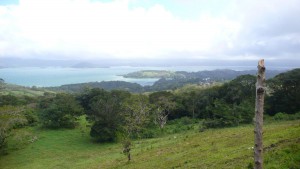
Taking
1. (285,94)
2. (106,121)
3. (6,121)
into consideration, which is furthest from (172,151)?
(285,94)

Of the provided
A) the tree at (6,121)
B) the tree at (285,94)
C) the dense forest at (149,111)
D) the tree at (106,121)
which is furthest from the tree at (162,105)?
the tree at (6,121)

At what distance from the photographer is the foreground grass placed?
1401 cm

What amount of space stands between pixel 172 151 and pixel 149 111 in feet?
95.0

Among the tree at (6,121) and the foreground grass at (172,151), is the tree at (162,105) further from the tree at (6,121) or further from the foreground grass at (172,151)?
the tree at (6,121)

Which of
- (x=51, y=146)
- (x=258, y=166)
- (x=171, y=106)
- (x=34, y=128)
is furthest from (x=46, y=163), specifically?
(x=171, y=106)

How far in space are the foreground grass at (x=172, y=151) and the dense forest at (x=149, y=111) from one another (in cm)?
222

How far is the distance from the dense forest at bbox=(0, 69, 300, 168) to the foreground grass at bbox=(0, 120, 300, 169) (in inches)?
87.3

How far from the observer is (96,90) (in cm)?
7019

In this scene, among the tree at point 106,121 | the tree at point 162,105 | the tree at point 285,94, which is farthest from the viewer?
the tree at point 162,105

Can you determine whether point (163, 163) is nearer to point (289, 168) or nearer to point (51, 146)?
point (289, 168)

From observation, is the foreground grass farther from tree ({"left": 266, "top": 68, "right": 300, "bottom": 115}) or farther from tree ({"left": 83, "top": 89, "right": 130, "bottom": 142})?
tree ({"left": 266, "top": 68, "right": 300, "bottom": 115})

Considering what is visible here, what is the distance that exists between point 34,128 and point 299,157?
4740 centimetres

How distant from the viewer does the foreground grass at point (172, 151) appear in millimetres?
14008

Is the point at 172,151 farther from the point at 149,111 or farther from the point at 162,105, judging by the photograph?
the point at 162,105
